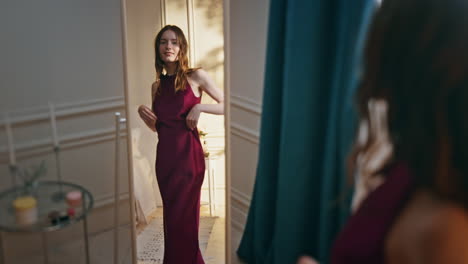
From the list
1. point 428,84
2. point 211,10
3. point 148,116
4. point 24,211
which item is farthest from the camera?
point 148,116

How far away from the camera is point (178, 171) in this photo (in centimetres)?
186

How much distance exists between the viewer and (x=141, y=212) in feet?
6.30

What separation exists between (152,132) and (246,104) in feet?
1.33

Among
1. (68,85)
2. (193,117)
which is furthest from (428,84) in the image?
(68,85)

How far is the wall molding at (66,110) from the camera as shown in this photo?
1.79 meters

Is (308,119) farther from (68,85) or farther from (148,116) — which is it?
(68,85)

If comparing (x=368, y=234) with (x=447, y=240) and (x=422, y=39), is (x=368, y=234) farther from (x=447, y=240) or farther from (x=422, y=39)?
(x=422, y=39)

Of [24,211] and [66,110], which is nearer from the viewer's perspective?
[24,211]

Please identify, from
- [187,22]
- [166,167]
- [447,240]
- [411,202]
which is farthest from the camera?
[166,167]

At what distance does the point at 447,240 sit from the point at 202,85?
1.17m

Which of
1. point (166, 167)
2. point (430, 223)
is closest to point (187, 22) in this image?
point (166, 167)

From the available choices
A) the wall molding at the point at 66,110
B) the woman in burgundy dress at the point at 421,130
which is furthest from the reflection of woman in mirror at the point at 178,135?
the woman in burgundy dress at the point at 421,130

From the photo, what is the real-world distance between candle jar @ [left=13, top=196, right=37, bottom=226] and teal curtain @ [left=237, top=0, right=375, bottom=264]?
80cm

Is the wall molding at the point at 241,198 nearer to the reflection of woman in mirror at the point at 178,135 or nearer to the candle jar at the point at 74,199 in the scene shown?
the reflection of woman in mirror at the point at 178,135
